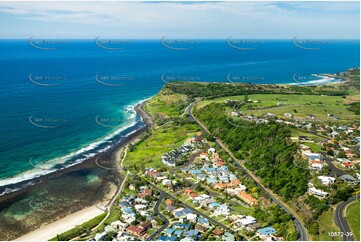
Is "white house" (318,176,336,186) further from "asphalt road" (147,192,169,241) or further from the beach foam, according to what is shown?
the beach foam

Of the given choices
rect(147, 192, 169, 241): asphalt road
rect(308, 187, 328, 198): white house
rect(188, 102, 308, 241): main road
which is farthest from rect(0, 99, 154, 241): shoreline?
rect(308, 187, 328, 198): white house

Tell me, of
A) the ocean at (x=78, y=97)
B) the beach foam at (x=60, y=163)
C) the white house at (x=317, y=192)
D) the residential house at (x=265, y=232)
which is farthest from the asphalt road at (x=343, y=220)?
the beach foam at (x=60, y=163)

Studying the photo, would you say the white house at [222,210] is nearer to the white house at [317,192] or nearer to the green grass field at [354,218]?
the white house at [317,192]

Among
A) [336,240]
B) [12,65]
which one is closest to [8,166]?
[336,240]

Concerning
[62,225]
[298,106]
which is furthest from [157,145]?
[298,106]

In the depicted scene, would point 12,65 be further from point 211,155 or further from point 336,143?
point 336,143

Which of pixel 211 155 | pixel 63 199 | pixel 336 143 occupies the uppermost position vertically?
→ pixel 336 143
